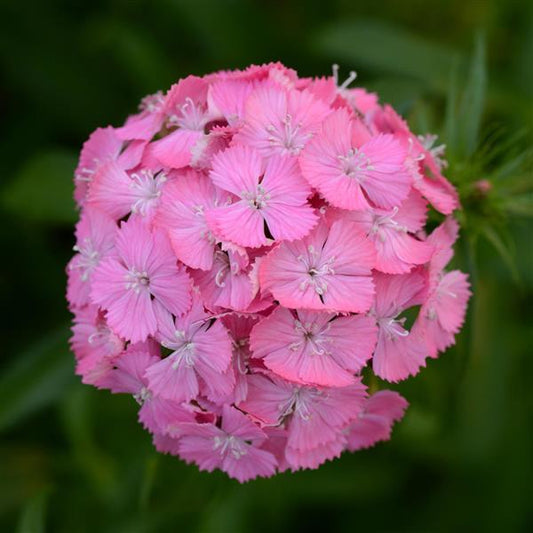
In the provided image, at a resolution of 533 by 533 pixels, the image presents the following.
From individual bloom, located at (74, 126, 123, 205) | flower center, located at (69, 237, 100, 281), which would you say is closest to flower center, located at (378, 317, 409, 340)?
flower center, located at (69, 237, 100, 281)

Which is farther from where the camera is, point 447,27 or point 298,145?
point 447,27

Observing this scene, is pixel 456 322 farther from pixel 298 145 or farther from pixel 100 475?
pixel 100 475

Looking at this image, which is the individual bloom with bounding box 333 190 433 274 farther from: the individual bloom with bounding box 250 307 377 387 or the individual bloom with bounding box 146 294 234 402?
the individual bloom with bounding box 146 294 234 402

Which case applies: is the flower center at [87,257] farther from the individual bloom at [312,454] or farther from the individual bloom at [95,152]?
the individual bloom at [312,454]

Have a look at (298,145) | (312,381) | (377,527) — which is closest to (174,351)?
(312,381)

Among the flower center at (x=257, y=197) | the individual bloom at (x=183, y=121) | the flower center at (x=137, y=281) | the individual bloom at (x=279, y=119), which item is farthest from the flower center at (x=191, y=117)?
the flower center at (x=137, y=281)

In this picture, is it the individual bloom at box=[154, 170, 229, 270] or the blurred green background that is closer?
the individual bloom at box=[154, 170, 229, 270]

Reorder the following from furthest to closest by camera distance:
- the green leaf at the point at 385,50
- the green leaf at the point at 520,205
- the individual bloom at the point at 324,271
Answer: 1. the green leaf at the point at 385,50
2. the green leaf at the point at 520,205
3. the individual bloom at the point at 324,271

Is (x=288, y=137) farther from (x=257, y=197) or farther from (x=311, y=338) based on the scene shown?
(x=311, y=338)
